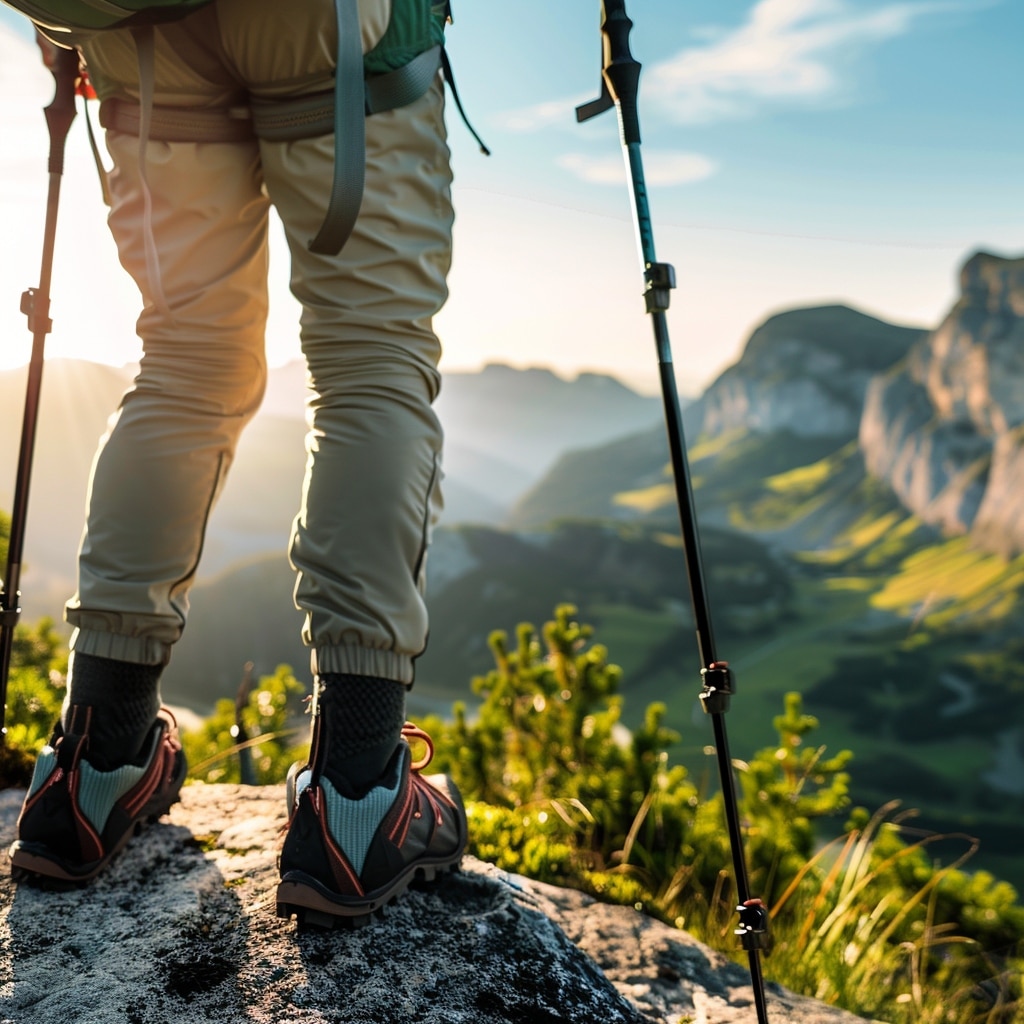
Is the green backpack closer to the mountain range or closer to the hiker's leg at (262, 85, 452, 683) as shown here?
the hiker's leg at (262, 85, 452, 683)

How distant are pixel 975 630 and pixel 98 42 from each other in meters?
91.9

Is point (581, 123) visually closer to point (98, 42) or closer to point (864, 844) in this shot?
point (98, 42)

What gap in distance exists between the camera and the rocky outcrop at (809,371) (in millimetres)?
138250

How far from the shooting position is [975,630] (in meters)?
80.8

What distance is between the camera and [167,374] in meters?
1.57

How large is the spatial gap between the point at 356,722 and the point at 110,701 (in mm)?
491

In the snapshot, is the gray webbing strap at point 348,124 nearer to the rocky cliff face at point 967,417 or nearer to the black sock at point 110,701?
the black sock at point 110,701

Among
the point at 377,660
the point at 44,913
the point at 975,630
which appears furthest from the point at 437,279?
the point at 975,630

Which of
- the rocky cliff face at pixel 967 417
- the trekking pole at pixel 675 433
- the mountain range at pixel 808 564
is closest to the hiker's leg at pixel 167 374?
the trekking pole at pixel 675 433

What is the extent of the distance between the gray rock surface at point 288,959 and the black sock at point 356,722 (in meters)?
0.25

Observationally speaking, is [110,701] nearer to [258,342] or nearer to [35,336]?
[258,342]

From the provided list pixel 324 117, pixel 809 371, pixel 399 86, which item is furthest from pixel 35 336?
pixel 809 371

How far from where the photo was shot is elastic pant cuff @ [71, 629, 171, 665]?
151 cm

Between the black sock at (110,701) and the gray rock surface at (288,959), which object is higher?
the black sock at (110,701)
